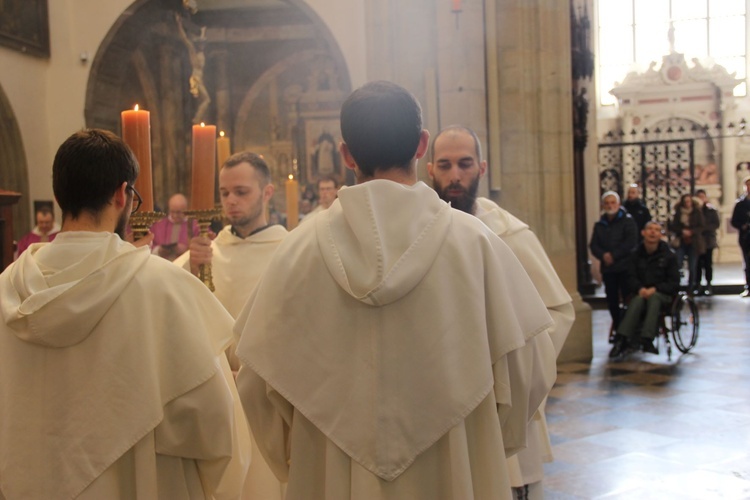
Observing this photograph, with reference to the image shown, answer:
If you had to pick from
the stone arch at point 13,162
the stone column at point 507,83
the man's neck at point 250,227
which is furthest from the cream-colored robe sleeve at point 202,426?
the stone arch at point 13,162

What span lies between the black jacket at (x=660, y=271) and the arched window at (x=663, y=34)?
1363 cm

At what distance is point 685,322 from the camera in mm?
9039

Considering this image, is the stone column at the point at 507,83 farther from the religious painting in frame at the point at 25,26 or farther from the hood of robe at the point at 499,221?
the religious painting in frame at the point at 25,26

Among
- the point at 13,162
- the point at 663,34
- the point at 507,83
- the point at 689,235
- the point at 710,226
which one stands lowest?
the point at 689,235

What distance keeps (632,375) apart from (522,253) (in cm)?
499

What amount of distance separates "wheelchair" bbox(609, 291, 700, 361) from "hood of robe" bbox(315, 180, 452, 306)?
7318mm

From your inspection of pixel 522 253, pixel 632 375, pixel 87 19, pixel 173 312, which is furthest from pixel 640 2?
pixel 173 312

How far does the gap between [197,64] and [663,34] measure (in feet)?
42.8

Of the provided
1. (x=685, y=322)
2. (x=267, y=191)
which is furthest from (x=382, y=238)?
(x=685, y=322)

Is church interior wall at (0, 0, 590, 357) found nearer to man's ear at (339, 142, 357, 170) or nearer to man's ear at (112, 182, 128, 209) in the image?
man's ear at (112, 182, 128, 209)

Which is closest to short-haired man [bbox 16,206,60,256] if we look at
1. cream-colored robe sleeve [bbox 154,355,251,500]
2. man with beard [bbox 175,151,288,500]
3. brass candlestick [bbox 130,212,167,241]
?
man with beard [bbox 175,151,288,500]

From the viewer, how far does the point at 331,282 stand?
2004 millimetres

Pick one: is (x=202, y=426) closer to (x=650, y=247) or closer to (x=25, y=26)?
(x=650, y=247)

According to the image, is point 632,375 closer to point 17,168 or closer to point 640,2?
point 17,168
